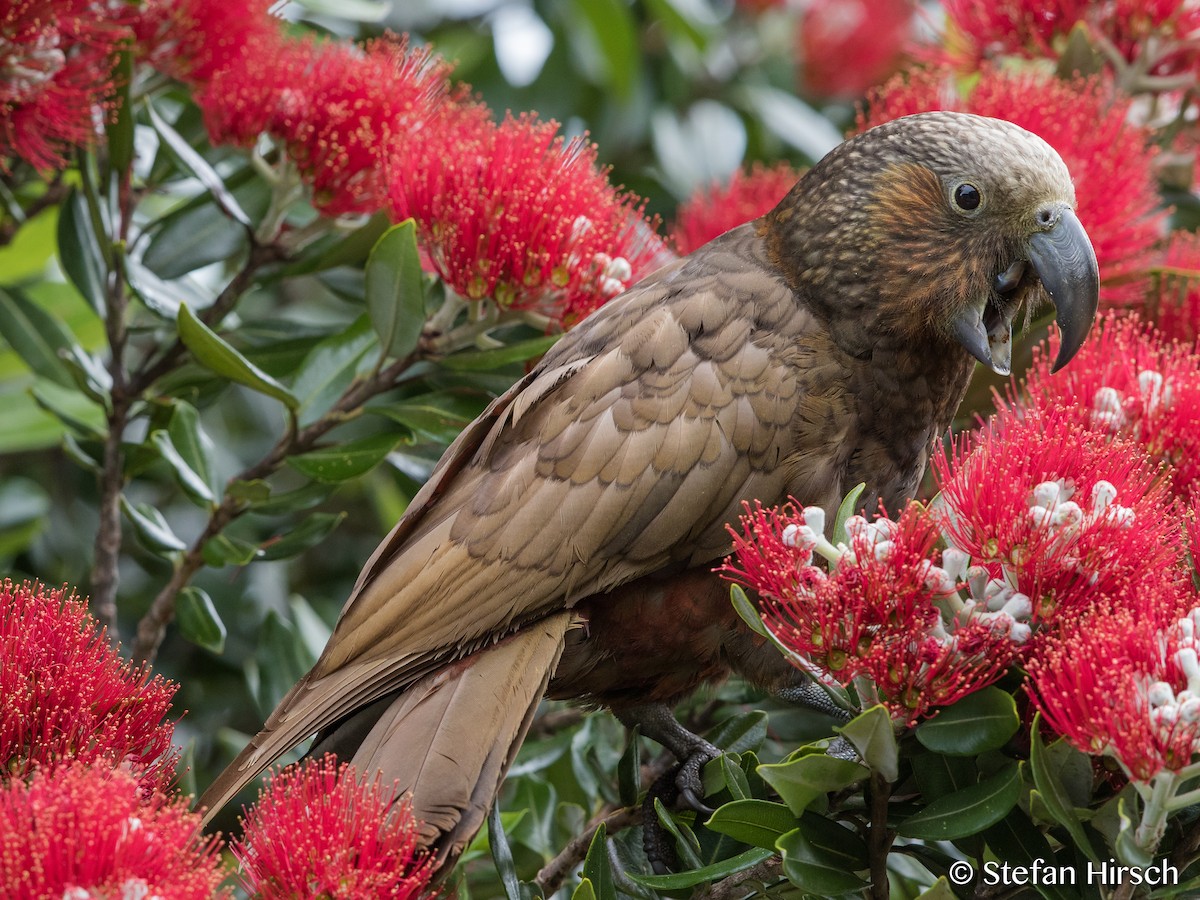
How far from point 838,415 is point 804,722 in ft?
2.33

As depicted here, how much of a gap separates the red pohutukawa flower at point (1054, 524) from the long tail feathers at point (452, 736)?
0.79 m

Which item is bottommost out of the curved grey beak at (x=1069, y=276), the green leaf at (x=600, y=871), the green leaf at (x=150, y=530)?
the green leaf at (x=600, y=871)

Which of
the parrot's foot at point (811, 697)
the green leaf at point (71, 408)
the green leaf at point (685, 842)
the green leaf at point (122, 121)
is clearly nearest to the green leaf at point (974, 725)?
the green leaf at point (685, 842)

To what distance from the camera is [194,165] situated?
2.74 meters

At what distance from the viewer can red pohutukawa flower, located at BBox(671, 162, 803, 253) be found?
316 cm

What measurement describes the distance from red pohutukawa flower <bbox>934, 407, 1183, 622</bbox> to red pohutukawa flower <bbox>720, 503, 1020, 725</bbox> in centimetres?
7

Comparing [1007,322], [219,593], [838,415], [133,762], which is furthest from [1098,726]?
[219,593]

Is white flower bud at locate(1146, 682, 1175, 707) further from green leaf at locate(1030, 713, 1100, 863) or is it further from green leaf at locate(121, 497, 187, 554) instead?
green leaf at locate(121, 497, 187, 554)

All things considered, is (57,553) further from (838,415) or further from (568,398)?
(838,415)

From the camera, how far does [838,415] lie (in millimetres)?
2389

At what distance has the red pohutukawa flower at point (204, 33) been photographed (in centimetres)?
278

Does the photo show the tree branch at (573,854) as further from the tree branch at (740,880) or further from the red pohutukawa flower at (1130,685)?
the red pohutukawa flower at (1130,685)

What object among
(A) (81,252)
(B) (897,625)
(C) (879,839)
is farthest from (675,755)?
(A) (81,252)

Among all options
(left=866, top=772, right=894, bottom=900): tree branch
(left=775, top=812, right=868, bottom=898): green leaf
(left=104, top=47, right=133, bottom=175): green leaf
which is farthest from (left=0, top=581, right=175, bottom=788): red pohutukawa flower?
(left=104, top=47, right=133, bottom=175): green leaf
